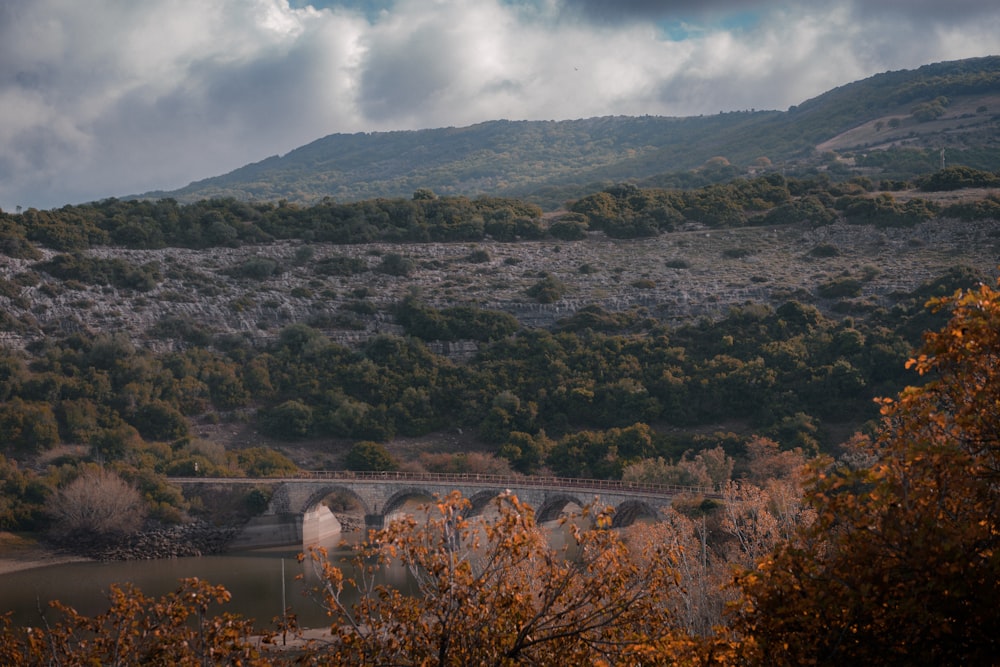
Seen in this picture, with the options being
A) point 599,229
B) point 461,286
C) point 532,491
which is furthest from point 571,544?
point 599,229

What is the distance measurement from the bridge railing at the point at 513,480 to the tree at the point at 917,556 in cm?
3260

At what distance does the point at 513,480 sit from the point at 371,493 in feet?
24.6

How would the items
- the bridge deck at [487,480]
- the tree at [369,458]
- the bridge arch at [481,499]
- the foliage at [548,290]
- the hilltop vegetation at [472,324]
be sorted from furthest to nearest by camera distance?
the foliage at [548,290]
the tree at [369,458]
the hilltop vegetation at [472,324]
the bridge arch at [481,499]
the bridge deck at [487,480]

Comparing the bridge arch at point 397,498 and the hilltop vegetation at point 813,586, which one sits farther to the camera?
the bridge arch at point 397,498

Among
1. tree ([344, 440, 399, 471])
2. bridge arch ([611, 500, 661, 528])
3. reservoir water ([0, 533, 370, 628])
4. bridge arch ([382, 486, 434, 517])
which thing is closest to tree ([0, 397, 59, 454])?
reservoir water ([0, 533, 370, 628])

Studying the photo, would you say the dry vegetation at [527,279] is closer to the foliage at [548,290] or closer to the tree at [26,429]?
the foliage at [548,290]

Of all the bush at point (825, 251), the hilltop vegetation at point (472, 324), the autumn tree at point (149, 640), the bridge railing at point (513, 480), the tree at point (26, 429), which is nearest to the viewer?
the autumn tree at point (149, 640)

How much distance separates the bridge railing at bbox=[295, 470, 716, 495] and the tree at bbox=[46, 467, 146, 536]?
9293 millimetres

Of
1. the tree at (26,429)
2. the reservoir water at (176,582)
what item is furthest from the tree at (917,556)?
the tree at (26,429)

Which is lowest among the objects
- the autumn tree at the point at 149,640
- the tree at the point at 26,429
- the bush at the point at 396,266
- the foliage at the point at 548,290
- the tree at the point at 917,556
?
the tree at the point at 26,429

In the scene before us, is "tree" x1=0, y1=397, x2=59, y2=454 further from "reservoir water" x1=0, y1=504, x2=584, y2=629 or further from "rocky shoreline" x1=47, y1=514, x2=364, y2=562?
"reservoir water" x1=0, y1=504, x2=584, y2=629

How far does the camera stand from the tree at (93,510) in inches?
1895

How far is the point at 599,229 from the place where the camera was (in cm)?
8875

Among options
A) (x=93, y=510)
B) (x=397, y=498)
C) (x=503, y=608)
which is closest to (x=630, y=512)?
(x=397, y=498)
